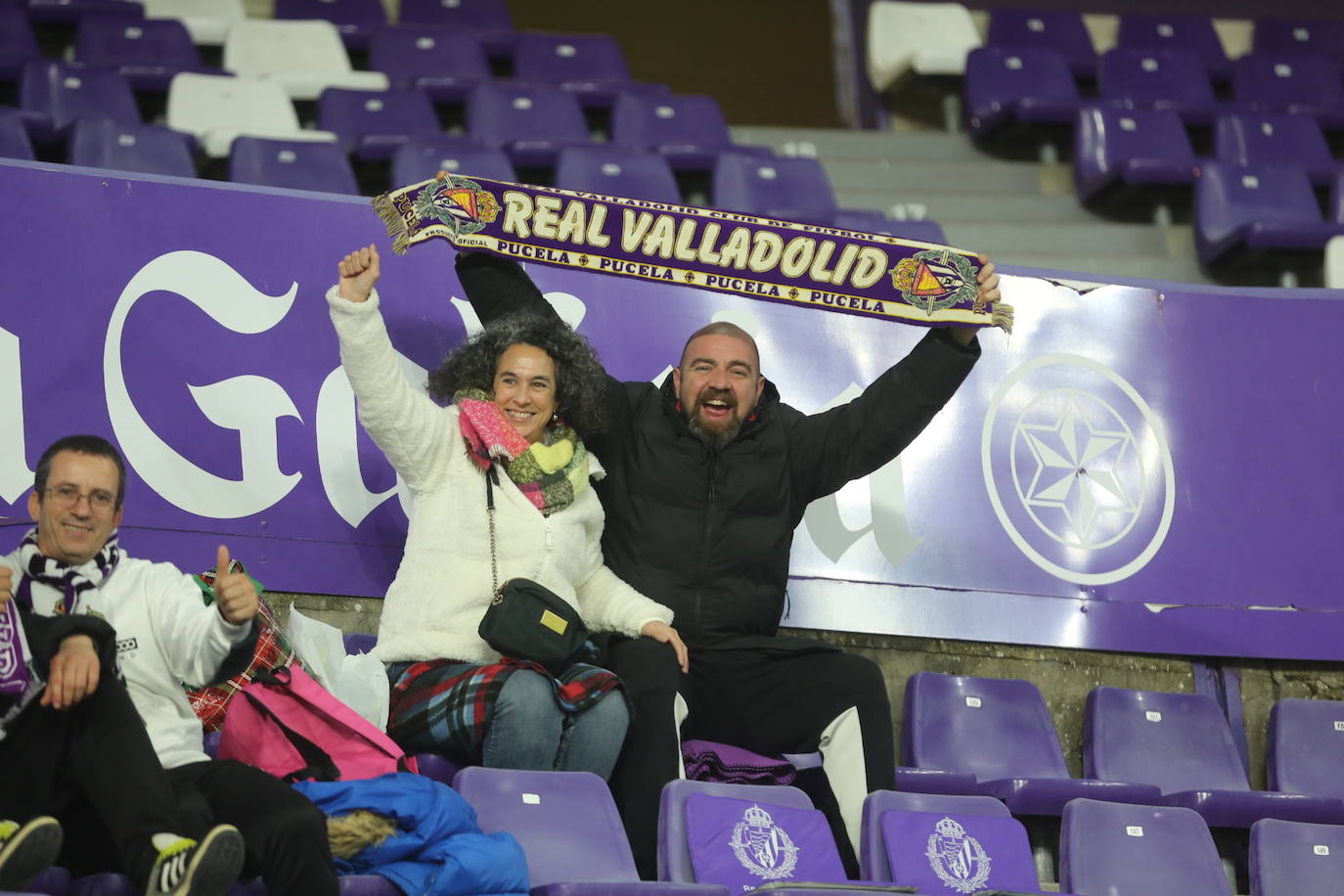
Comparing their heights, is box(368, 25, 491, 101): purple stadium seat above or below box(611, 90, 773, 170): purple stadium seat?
above

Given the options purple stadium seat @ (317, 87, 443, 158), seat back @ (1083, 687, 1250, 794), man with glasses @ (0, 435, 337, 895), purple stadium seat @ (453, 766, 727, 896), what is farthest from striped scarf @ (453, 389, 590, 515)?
purple stadium seat @ (317, 87, 443, 158)

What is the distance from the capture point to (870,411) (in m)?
4.34

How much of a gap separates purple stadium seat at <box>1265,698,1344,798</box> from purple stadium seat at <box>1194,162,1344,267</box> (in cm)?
216

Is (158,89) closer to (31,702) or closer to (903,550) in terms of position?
(903,550)

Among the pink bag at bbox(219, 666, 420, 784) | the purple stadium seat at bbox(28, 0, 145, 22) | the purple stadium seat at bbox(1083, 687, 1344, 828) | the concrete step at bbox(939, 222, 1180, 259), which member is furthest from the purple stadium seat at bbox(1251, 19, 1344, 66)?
the pink bag at bbox(219, 666, 420, 784)

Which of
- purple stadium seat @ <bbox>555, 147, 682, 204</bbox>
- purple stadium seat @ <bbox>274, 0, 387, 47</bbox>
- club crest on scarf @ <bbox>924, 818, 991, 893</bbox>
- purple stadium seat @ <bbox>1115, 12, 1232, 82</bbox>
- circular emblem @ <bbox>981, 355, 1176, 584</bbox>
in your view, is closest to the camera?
club crest on scarf @ <bbox>924, 818, 991, 893</bbox>

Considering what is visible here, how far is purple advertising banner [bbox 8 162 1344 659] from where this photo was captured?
4340mm

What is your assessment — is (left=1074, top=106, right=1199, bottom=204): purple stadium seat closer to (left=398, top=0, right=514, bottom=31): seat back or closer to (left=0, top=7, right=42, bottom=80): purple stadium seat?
(left=398, top=0, right=514, bottom=31): seat back

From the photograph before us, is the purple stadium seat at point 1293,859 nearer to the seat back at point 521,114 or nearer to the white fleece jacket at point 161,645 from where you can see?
the white fleece jacket at point 161,645

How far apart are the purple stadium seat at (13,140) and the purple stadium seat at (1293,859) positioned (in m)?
3.98

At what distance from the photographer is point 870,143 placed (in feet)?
25.3

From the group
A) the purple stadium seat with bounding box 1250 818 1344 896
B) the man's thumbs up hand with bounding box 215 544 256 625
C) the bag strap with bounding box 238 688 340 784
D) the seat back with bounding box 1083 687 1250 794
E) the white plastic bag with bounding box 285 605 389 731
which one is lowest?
the purple stadium seat with bounding box 1250 818 1344 896

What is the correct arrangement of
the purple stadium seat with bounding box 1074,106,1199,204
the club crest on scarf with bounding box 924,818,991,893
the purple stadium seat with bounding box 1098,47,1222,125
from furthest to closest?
the purple stadium seat with bounding box 1098,47,1222,125 < the purple stadium seat with bounding box 1074,106,1199,204 < the club crest on scarf with bounding box 924,818,991,893

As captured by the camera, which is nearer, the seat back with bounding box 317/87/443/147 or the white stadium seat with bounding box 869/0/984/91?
the seat back with bounding box 317/87/443/147
